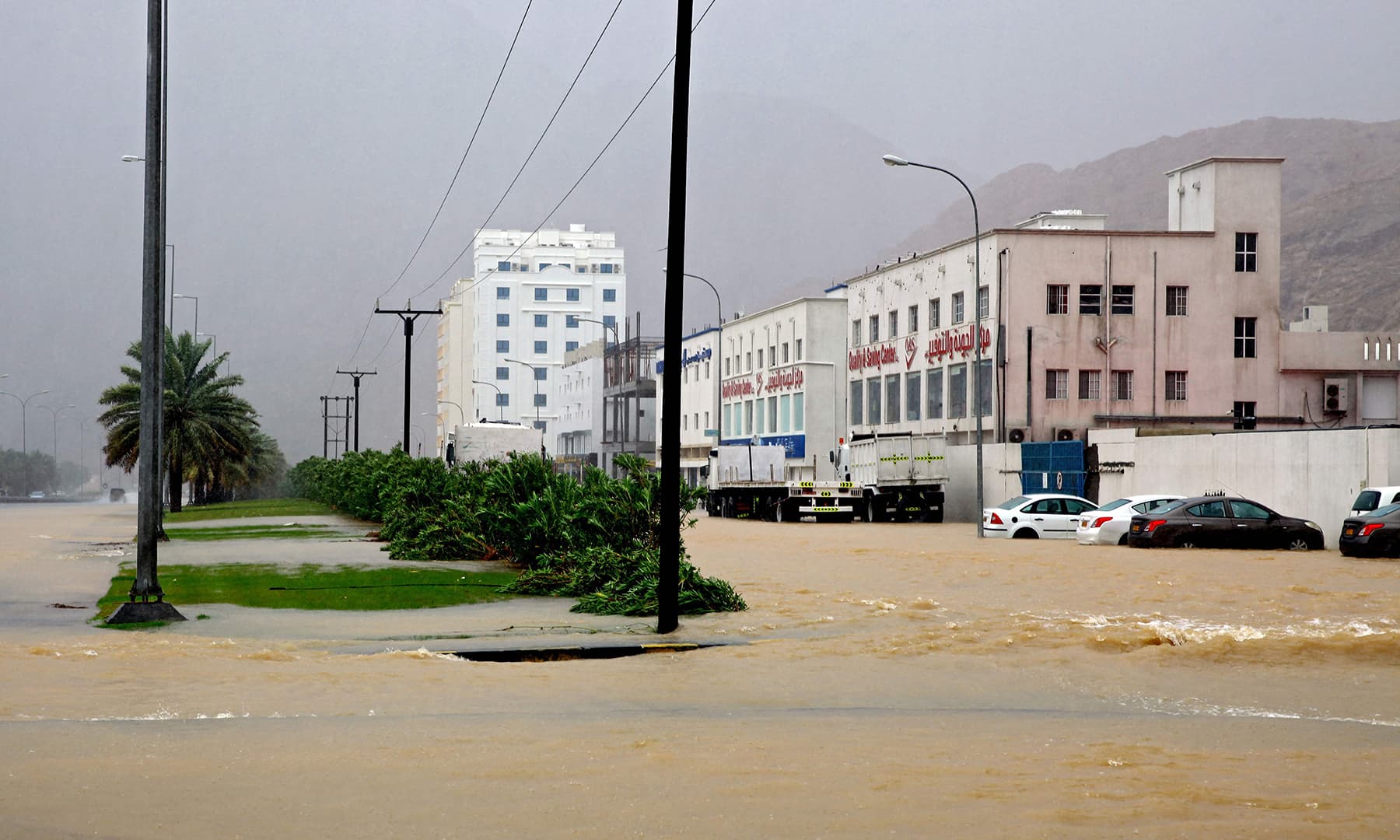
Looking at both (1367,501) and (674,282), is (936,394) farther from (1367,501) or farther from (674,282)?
(674,282)

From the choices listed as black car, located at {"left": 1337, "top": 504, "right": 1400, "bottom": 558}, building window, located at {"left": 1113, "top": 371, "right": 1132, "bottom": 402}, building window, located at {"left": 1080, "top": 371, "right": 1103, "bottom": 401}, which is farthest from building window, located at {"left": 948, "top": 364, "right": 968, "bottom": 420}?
black car, located at {"left": 1337, "top": 504, "right": 1400, "bottom": 558}

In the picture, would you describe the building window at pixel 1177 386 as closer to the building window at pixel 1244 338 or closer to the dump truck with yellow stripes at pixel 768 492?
the building window at pixel 1244 338

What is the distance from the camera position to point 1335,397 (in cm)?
Answer: 5875

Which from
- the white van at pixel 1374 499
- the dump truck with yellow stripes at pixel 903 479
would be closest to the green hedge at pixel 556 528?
the white van at pixel 1374 499

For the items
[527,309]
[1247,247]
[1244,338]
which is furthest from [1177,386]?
[527,309]

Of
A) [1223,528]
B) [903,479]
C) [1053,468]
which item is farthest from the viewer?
[903,479]

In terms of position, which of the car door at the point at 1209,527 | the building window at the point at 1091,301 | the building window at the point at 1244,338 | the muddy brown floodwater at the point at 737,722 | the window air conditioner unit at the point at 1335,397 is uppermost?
the building window at the point at 1091,301

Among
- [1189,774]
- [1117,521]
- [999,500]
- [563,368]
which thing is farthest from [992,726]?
[563,368]

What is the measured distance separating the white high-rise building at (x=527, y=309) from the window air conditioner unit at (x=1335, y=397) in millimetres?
117524

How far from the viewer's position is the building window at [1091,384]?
57.9 metres

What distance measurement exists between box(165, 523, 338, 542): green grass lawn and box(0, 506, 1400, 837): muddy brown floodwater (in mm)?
18896

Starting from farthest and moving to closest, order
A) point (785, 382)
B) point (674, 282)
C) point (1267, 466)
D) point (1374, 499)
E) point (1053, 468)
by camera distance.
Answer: point (785, 382)
point (1053, 468)
point (1267, 466)
point (1374, 499)
point (674, 282)

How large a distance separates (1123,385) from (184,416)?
4259 centimetres

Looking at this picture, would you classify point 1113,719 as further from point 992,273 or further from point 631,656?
point 992,273
